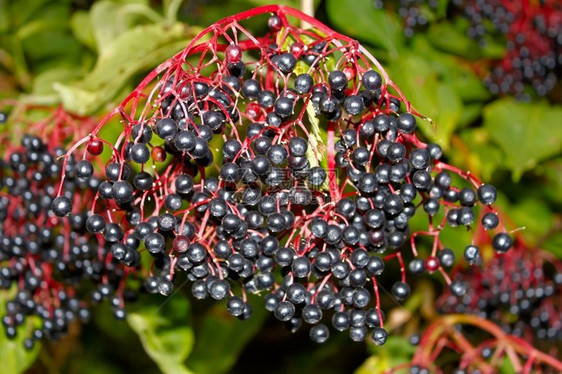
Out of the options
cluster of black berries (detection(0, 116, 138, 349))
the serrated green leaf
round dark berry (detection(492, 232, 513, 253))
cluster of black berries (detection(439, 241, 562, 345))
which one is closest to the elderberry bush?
round dark berry (detection(492, 232, 513, 253))

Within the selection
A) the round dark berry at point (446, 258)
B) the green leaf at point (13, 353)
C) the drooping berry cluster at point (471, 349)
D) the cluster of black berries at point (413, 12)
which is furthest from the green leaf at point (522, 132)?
the green leaf at point (13, 353)

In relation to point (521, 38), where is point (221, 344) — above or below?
below

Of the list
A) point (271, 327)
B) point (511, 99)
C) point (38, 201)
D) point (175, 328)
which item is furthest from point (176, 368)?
point (511, 99)

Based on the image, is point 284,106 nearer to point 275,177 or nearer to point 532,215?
point 275,177

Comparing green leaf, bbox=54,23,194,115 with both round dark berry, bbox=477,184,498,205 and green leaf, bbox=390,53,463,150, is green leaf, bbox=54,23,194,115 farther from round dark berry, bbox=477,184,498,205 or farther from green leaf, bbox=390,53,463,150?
round dark berry, bbox=477,184,498,205

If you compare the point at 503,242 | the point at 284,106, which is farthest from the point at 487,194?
the point at 284,106

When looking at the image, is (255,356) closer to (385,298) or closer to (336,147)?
(385,298)

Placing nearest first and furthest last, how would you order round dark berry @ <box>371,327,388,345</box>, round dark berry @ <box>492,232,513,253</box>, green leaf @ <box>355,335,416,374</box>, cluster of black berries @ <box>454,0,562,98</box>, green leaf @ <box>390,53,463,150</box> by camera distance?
1. round dark berry @ <box>371,327,388,345</box>
2. round dark berry @ <box>492,232,513,253</box>
3. green leaf @ <box>390,53,463,150</box>
4. green leaf @ <box>355,335,416,374</box>
5. cluster of black berries @ <box>454,0,562,98</box>
